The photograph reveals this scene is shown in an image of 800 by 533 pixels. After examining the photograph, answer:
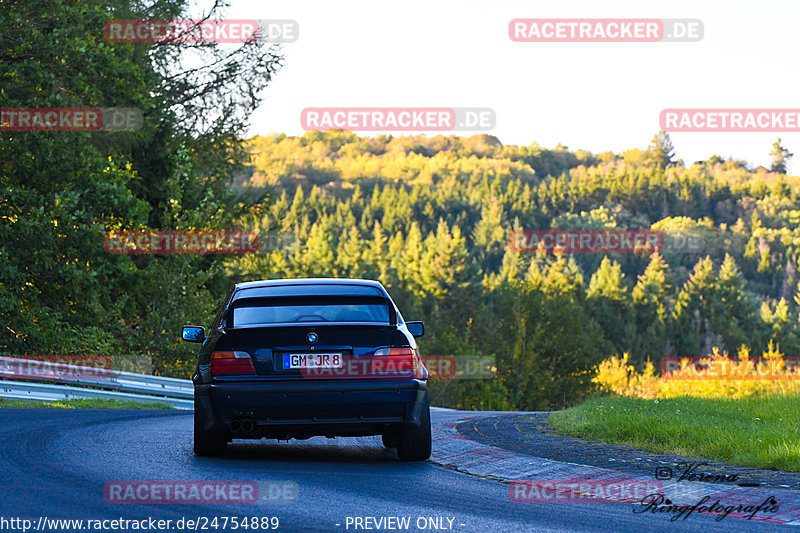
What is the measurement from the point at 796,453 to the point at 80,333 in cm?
2080

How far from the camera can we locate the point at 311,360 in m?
8.42

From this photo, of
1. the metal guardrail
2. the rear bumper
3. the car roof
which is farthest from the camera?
the metal guardrail

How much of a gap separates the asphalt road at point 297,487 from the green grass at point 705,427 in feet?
6.95

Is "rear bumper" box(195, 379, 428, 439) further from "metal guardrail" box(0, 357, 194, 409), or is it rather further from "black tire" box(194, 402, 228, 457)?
"metal guardrail" box(0, 357, 194, 409)

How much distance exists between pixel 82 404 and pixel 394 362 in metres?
12.0

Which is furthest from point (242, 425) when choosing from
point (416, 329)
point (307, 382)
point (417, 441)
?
point (416, 329)

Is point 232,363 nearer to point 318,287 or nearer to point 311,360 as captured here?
point 311,360

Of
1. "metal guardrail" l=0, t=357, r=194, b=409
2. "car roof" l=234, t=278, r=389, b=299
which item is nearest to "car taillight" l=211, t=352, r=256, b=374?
"car roof" l=234, t=278, r=389, b=299

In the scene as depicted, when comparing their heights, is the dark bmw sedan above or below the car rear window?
below

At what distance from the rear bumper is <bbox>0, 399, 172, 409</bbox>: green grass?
9.34 metres

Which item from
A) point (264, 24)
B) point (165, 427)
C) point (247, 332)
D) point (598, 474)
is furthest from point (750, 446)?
point (264, 24)

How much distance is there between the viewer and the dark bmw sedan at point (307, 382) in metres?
8.36

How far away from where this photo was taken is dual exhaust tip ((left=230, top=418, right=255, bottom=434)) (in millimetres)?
8438

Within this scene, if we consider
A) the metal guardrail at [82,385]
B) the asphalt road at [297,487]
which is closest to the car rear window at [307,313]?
the asphalt road at [297,487]
